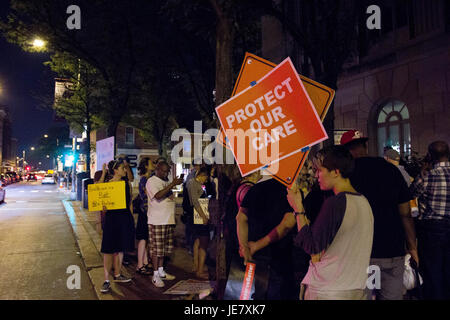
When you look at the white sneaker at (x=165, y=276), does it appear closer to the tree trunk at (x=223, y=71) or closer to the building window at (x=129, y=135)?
the tree trunk at (x=223, y=71)

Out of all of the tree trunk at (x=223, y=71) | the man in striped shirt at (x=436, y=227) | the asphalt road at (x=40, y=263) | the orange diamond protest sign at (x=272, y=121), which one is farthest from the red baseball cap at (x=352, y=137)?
the asphalt road at (x=40, y=263)

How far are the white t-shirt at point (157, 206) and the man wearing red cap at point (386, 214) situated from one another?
10.5 feet

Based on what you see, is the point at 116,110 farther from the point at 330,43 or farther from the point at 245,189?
the point at 245,189

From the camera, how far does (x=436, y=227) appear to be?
12.3 ft

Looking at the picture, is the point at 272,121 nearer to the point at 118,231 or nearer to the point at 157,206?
the point at 157,206

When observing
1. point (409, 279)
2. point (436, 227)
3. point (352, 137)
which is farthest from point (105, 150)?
point (436, 227)

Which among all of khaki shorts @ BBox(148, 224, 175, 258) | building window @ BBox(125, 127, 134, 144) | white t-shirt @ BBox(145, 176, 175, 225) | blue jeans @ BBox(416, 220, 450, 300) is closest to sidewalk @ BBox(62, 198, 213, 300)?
khaki shorts @ BBox(148, 224, 175, 258)

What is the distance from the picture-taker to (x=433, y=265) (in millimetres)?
3719

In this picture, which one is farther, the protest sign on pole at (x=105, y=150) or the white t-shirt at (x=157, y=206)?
the protest sign on pole at (x=105, y=150)

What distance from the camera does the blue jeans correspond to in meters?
3.67

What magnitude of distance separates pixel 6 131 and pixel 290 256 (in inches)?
5151

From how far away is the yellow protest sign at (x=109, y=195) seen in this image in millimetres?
5031

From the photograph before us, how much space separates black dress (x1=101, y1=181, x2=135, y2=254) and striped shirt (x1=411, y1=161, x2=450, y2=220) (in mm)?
4038
